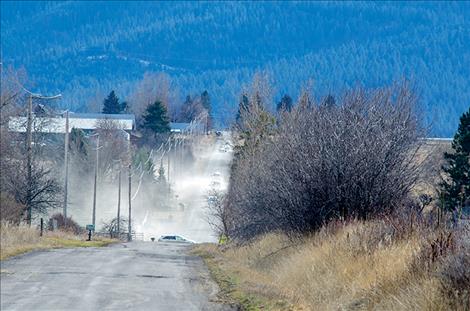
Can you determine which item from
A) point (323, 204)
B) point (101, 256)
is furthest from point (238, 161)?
point (323, 204)

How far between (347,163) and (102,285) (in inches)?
241

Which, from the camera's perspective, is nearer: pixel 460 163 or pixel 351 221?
pixel 351 221

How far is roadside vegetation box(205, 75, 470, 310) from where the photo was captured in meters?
14.3

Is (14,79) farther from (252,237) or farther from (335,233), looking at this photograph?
(335,233)

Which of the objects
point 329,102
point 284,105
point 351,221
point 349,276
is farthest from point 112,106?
point 349,276

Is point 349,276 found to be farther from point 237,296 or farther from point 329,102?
point 329,102

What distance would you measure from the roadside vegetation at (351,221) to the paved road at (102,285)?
88cm

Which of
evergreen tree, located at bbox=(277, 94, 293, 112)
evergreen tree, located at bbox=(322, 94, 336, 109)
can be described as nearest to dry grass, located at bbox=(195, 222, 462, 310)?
evergreen tree, located at bbox=(322, 94, 336, 109)

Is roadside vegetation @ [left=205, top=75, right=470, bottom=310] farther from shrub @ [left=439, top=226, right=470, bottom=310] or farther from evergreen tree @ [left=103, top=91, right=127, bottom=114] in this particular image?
evergreen tree @ [left=103, top=91, right=127, bottom=114]

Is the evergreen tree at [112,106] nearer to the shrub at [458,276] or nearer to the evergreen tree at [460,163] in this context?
the evergreen tree at [460,163]

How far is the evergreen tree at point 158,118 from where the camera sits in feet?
396

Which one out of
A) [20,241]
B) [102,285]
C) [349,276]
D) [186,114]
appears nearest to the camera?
[349,276]

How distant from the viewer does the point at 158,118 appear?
397 feet

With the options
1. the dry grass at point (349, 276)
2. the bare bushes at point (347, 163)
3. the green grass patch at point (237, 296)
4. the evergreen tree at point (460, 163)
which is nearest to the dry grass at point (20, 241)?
the green grass patch at point (237, 296)
